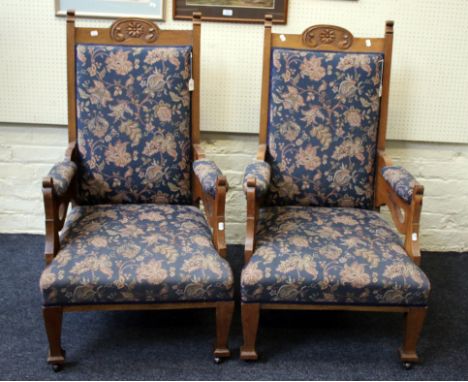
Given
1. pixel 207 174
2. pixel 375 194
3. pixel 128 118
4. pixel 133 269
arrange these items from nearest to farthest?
pixel 133 269 < pixel 207 174 < pixel 128 118 < pixel 375 194

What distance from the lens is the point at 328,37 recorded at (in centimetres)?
222

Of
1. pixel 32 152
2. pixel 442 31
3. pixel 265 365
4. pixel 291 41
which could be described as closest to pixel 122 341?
pixel 265 365

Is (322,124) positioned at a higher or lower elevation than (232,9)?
lower

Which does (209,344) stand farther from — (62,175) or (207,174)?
(62,175)

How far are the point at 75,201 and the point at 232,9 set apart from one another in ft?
3.39

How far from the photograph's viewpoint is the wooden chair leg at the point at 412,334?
1.85m

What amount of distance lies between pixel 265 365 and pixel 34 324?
2.81 feet

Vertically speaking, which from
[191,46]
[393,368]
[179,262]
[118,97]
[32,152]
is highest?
[191,46]

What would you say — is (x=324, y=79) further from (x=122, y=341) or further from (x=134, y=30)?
(x=122, y=341)

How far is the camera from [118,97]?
7.02ft

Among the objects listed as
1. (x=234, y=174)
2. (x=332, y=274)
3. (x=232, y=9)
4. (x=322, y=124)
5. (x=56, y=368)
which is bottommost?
(x=56, y=368)

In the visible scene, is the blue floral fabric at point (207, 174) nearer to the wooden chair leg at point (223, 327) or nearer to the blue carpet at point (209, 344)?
the wooden chair leg at point (223, 327)

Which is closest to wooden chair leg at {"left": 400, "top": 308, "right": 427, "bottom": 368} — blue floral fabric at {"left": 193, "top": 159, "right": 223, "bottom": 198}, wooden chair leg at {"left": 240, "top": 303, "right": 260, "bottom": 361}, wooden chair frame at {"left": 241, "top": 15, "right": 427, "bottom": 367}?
wooden chair frame at {"left": 241, "top": 15, "right": 427, "bottom": 367}

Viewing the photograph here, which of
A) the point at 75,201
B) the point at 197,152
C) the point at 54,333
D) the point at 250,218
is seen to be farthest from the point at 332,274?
the point at 75,201
